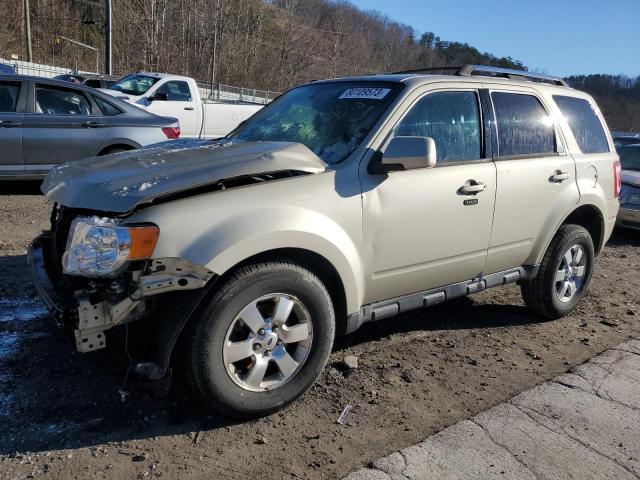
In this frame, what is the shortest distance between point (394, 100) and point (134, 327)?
6.69 ft

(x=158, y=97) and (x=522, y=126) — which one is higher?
(x=158, y=97)

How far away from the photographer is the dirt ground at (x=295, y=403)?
8.79 feet

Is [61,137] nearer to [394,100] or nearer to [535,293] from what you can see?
[394,100]

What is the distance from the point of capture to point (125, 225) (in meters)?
2.59

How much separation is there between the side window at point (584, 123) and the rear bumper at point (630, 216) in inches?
163

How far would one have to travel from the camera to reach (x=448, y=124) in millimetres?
3861

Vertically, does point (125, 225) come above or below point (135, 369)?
above

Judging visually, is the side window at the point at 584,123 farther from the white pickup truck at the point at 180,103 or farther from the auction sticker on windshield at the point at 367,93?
the white pickup truck at the point at 180,103

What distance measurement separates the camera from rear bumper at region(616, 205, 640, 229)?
28.2 feet

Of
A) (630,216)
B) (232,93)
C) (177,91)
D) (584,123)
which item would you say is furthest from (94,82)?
(232,93)

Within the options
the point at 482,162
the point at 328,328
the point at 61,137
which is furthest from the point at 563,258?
the point at 61,137

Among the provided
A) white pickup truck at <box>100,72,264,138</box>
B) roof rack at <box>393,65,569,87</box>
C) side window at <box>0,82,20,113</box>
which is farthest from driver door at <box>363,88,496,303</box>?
white pickup truck at <box>100,72,264,138</box>

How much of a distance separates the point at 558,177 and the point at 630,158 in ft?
21.4

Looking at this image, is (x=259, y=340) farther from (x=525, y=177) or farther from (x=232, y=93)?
(x=232, y=93)
